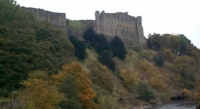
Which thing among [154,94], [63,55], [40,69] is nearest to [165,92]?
[154,94]

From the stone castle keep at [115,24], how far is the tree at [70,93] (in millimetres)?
37306

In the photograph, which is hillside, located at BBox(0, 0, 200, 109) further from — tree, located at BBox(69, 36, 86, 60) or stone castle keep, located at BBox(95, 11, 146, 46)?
stone castle keep, located at BBox(95, 11, 146, 46)

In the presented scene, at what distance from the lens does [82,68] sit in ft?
175

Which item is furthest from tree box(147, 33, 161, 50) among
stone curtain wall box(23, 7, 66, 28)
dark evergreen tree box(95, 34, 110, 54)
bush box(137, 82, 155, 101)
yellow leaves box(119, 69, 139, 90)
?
bush box(137, 82, 155, 101)

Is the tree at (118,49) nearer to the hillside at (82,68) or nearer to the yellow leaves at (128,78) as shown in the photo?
the hillside at (82,68)

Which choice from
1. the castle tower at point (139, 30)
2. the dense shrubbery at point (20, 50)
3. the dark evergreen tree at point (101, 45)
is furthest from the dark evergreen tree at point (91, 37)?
the castle tower at point (139, 30)

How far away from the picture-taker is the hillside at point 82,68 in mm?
38700

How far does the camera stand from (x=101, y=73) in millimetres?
59844

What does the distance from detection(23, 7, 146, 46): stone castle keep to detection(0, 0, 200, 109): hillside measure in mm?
3137

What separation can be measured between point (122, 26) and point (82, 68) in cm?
4800

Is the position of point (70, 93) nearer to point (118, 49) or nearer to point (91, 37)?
point (91, 37)

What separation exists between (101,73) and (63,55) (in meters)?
8.42

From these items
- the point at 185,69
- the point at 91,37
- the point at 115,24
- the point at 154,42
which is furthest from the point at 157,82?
the point at 154,42

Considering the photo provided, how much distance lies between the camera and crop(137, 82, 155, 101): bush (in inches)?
2660
